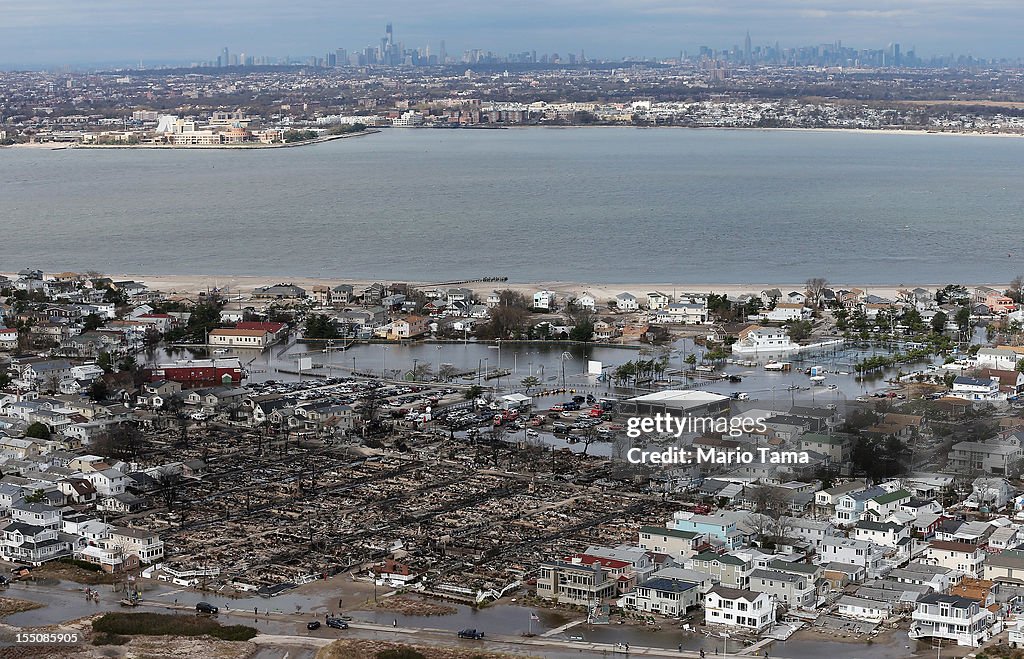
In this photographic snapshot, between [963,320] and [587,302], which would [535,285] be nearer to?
[587,302]

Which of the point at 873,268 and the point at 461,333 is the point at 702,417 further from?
the point at 873,268

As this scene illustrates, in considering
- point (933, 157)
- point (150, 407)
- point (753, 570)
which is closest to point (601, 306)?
point (150, 407)

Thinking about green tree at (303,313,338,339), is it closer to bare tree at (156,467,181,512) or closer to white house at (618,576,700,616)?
bare tree at (156,467,181,512)

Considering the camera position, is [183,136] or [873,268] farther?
[183,136]

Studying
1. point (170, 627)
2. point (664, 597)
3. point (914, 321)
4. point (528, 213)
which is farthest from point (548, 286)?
point (170, 627)

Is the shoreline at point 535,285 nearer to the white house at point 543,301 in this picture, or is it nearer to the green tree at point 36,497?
the white house at point 543,301

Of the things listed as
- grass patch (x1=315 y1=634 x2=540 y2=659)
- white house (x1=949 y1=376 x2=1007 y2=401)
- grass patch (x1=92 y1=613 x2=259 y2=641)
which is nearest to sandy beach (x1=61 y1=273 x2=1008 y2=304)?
white house (x1=949 y1=376 x2=1007 y2=401)

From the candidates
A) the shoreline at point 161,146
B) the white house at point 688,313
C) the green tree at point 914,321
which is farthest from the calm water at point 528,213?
the green tree at point 914,321
